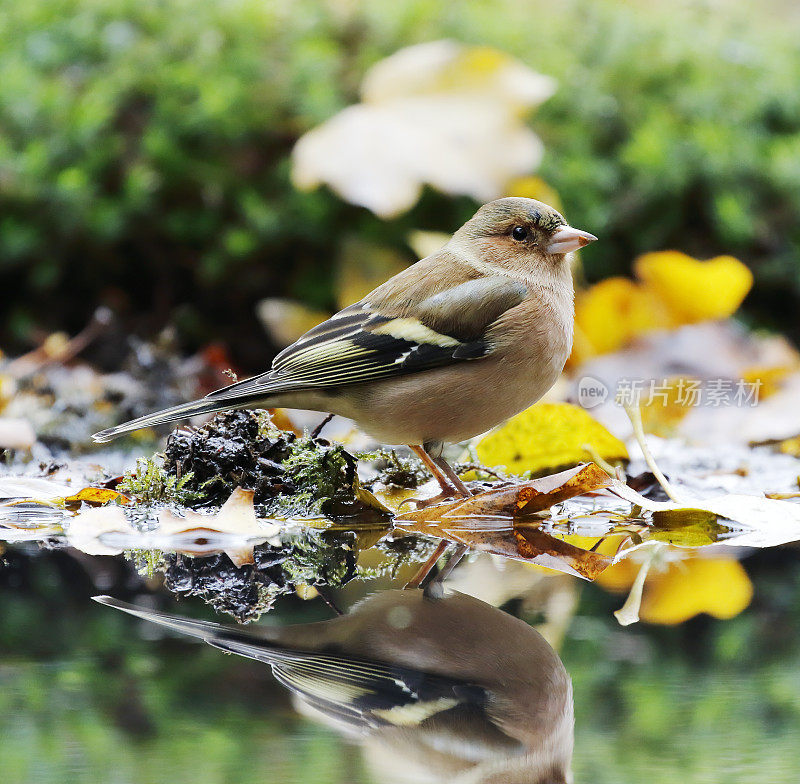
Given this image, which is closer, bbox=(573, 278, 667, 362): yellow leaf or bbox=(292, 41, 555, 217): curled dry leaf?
bbox=(292, 41, 555, 217): curled dry leaf

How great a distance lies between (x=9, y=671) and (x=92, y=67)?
3718 millimetres

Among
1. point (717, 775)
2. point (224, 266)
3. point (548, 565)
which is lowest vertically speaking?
point (224, 266)

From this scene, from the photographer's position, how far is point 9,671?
1178mm

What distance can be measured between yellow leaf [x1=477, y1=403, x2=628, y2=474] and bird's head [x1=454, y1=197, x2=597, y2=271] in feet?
1.31

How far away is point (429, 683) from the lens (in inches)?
43.7

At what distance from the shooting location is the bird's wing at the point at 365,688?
1021 millimetres

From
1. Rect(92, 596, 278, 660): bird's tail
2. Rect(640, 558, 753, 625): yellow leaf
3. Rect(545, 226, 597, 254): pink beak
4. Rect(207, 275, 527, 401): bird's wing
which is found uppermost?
Rect(545, 226, 597, 254): pink beak

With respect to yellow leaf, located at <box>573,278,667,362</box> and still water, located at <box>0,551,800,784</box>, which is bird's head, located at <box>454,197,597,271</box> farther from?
yellow leaf, located at <box>573,278,667,362</box>

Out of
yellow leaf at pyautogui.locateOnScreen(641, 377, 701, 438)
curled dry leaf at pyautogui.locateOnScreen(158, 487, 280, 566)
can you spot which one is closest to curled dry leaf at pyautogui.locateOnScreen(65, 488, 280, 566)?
curled dry leaf at pyautogui.locateOnScreen(158, 487, 280, 566)

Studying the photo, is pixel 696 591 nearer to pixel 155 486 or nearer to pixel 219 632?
pixel 219 632

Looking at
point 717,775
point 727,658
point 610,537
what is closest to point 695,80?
point 610,537

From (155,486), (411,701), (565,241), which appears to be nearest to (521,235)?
(565,241)

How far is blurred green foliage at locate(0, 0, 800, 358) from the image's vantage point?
413 cm

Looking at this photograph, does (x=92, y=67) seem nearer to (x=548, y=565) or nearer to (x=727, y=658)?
(x=548, y=565)
